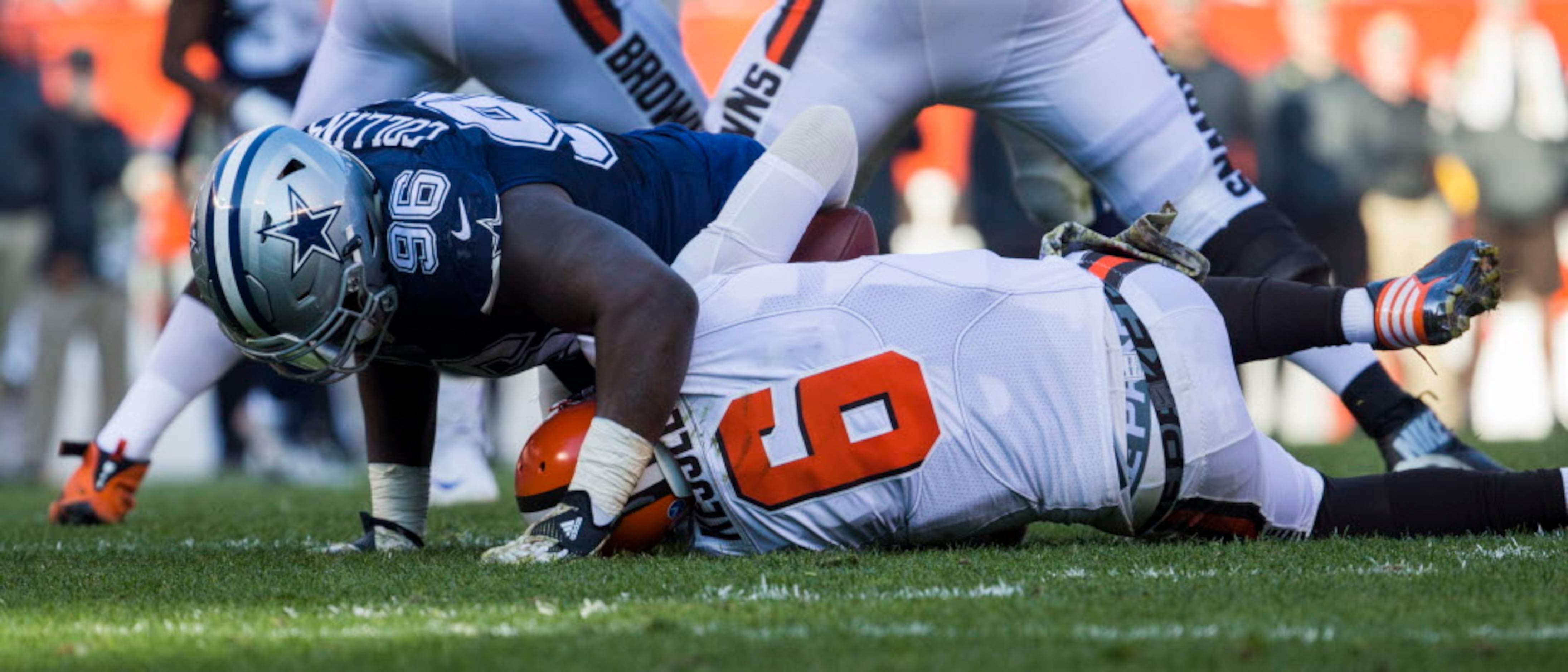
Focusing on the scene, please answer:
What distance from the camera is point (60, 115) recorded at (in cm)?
991

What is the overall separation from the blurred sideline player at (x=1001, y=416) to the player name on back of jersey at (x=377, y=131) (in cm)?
59

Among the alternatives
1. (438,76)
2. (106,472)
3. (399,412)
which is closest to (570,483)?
(399,412)

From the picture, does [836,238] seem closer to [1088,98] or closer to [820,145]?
[820,145]

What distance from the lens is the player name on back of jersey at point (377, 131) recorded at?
3516 millimetres

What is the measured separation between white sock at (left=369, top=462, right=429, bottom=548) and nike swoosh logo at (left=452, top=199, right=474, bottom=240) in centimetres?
81

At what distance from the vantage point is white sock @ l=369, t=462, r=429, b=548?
3.96m

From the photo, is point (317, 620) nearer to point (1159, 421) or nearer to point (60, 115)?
point (1159, 421)

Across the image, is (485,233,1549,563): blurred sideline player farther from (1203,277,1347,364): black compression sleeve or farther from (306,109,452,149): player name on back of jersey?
(306,109,452,149): player name on back of jersey

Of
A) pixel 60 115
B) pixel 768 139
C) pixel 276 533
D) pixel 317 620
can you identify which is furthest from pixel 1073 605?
pixel 60 115

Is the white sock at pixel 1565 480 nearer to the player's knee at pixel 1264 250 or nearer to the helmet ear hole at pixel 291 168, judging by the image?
the player's knee at pixel 1264 250

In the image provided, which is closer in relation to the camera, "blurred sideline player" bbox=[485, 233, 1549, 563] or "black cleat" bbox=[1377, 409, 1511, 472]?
"blurred sideline player" bbox=[485, 233, 1549, 563]

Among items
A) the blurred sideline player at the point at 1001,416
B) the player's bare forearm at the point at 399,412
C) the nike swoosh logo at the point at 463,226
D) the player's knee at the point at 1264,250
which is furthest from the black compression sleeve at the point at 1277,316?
the player's bare forearm at the point at 399,412

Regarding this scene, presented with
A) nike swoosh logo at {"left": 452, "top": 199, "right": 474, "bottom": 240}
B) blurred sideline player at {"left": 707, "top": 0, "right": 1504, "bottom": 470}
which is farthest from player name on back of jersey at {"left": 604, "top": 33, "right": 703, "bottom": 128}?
nike swoosh logo at {"left": 452, "top": 199, "right": 474, "bottom": 240}

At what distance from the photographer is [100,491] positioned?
513 cm
